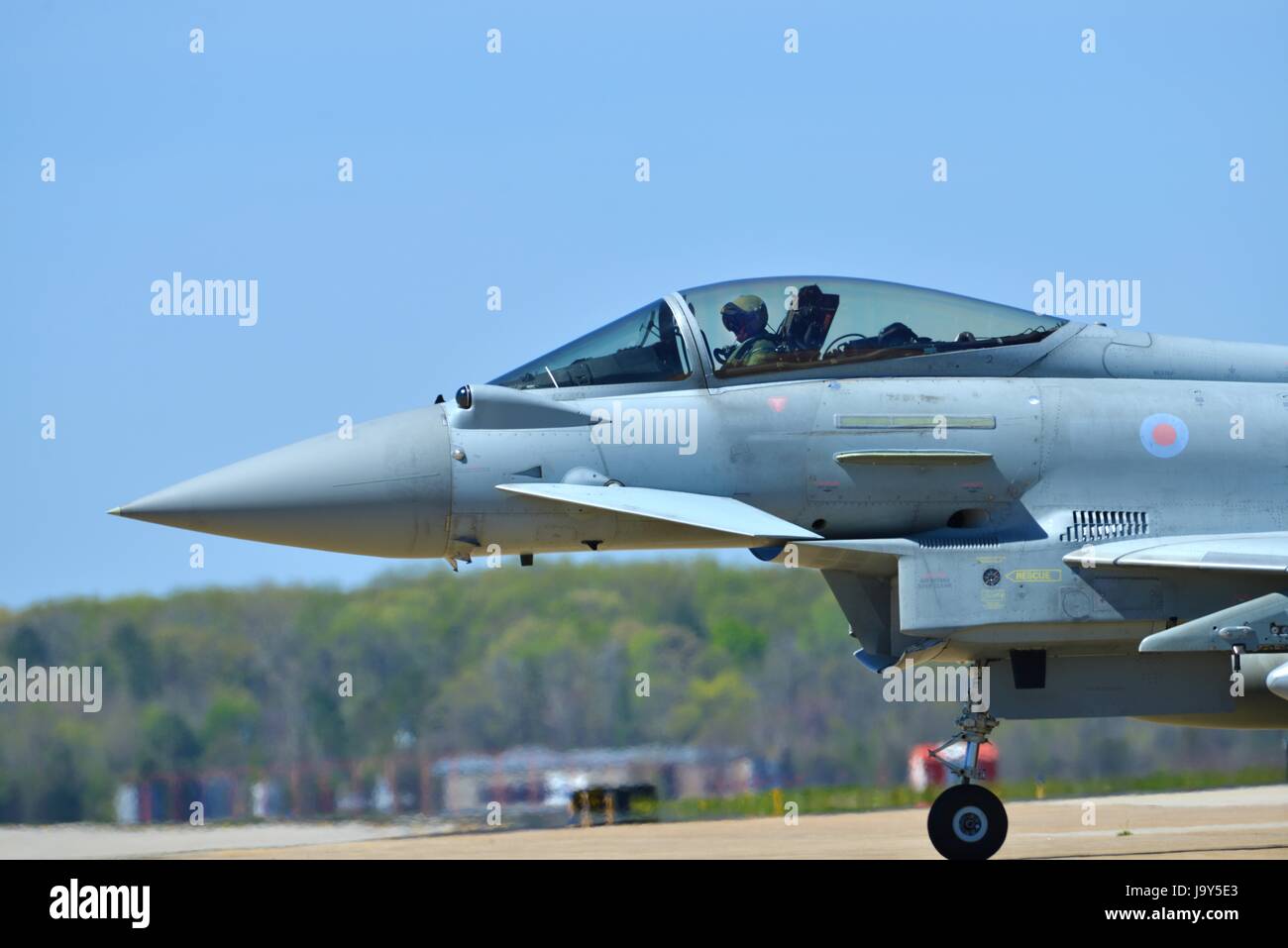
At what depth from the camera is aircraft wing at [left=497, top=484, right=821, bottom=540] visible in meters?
10.4

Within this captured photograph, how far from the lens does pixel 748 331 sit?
444 inches

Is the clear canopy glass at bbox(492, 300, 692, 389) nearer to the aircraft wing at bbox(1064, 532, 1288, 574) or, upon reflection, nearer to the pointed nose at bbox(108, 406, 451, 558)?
the pointed nose at bbox(108, 406, 451, 558)

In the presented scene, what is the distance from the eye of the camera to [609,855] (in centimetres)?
1263

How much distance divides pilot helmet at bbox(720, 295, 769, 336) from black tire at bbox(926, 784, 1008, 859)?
3292 mm

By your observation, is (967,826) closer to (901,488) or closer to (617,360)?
(901,488)

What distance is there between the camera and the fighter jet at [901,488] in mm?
10562

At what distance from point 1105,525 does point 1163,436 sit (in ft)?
2.45

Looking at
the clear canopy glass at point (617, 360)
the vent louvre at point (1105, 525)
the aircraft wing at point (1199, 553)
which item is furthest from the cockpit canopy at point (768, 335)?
the aircraft wing at point (1199, 553)

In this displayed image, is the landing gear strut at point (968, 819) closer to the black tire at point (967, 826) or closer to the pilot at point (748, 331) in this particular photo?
the black tire at point (967, 826)

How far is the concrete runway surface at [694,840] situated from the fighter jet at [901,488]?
1876 mm

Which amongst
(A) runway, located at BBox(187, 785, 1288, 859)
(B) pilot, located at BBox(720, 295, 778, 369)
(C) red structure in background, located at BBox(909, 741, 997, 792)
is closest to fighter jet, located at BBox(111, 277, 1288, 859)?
(B) pilot, located at BBox(720, 295, 778, 369)

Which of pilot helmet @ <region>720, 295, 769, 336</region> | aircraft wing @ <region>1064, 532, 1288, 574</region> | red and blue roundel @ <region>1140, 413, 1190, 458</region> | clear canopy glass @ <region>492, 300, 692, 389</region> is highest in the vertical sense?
pilot helmet @ <region>720, 295, 769, 336</region>
